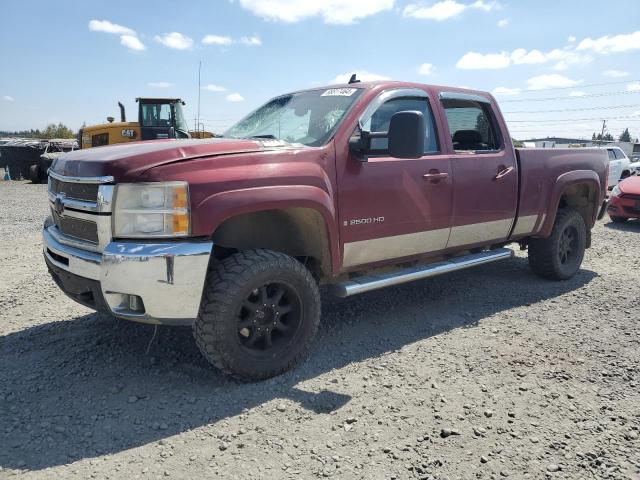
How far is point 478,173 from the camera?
4488 millimetres

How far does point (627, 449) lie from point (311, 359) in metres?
1.95

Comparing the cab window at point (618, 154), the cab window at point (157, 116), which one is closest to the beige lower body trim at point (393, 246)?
the cab window at point (157, 116)

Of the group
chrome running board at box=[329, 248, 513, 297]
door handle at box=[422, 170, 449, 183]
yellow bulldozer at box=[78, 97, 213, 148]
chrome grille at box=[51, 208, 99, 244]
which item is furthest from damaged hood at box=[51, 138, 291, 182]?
yellow bulldozer at box=[78, 97, 213, 148]

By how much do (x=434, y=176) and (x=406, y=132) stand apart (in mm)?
786

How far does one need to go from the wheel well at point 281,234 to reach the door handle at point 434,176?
111 cm

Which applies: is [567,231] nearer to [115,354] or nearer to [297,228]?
[297,228]

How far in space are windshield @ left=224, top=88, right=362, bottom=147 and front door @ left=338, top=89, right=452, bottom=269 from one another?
0.23m

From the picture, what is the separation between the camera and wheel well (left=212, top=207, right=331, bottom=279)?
11.1 feet

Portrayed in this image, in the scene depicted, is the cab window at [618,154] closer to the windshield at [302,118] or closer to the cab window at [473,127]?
the cab window at [473,127]

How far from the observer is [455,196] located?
14.1 feet

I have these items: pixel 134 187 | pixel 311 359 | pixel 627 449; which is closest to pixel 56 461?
pixel 134 187

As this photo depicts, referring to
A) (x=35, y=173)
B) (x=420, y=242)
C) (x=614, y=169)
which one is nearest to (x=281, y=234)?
(x=420, y=242)

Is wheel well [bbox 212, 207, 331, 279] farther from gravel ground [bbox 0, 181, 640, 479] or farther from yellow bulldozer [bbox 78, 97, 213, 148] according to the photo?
yellow bulldozer [bbox 78, 97, 213, 148]

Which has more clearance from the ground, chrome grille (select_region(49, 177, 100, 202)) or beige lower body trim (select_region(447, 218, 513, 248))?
chrome grille (select_region(49, 177, 100, 202))
